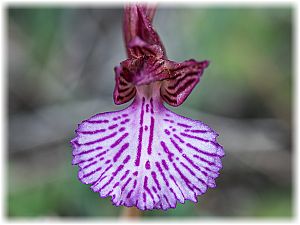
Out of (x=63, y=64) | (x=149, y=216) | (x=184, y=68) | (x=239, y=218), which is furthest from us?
(x=63, y=64)

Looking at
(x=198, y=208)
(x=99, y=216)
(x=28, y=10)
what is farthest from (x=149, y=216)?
(x=28, y=10)

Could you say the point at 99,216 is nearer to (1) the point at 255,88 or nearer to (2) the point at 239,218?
(2) the point at 239,218

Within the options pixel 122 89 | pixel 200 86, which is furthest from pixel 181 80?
pixel 200 86

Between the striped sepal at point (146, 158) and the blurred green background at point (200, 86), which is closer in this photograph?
the striped sepal at point (146, 158)

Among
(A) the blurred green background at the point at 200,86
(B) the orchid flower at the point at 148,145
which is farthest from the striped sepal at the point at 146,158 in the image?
(A) the blurred green background at the point at 200,86

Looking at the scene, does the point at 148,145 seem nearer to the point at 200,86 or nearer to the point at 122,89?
the point at 122,89

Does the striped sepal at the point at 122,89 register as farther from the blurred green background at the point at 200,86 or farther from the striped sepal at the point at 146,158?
the blurred green background at the point at 200,86
